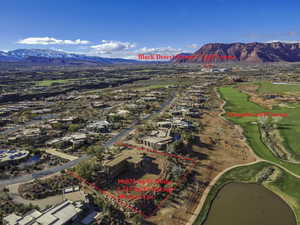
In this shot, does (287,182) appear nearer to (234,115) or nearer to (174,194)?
(174,194)

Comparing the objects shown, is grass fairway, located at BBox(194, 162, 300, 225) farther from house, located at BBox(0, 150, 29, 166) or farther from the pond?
house, located at BBox(0, 150, 29, 166)

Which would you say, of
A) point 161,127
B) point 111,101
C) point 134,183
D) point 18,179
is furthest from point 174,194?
point 111,101

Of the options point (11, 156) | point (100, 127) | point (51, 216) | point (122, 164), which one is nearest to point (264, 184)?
point (122, 164)

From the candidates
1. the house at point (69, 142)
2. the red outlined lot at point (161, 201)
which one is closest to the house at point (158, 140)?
the red outlined lot at point (161, 201)

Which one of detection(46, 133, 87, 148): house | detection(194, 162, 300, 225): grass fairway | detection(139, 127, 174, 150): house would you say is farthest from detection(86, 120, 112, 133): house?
detection(194, 162, 300, 225): grass fairway

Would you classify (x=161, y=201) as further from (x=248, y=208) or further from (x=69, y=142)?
(x=69, y=142)
